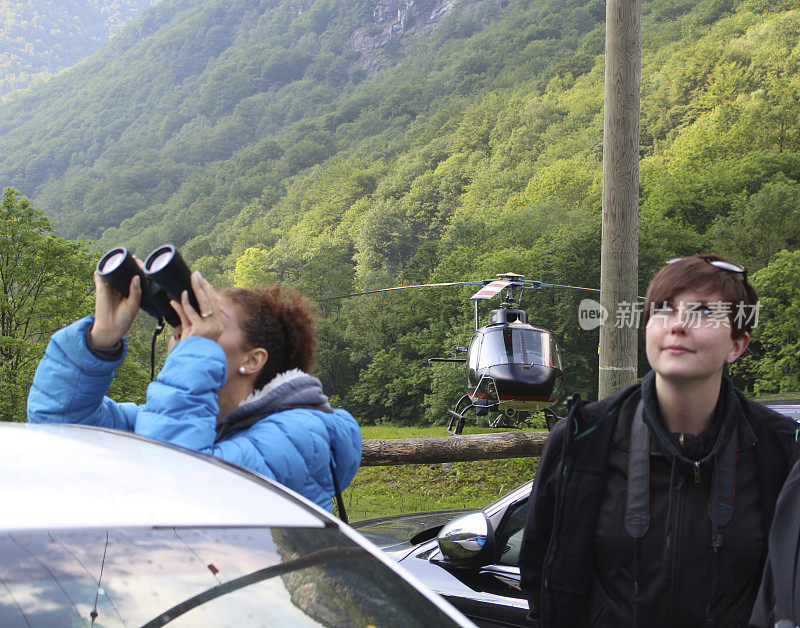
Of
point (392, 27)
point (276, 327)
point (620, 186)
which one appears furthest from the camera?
point (392, 27)

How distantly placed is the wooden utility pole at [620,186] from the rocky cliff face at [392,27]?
372 ft

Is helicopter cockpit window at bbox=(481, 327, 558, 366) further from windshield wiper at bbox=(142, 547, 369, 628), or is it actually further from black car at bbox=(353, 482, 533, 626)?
Result: windshield wiper at bbox=(142, 547, 369, 628)

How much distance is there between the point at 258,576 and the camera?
50.6 inches

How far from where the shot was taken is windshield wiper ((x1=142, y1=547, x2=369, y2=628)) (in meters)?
1.16

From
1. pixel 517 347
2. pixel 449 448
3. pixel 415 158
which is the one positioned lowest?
pixel 517 347

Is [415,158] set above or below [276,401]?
above

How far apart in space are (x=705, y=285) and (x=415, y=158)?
75.2 m

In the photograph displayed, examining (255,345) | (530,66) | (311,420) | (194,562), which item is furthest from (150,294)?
(530,66)

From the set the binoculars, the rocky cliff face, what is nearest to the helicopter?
the binoculars

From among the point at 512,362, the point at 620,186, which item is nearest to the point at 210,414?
the point at 620,186

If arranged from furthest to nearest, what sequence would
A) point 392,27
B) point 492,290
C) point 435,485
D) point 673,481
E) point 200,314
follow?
point 392,27
point 435,485
point 492,290
point 200,314
point 673,481

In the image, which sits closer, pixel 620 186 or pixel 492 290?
pixel 620 186

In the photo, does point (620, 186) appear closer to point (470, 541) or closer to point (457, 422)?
point (470, 541)

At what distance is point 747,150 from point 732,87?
8.69m
